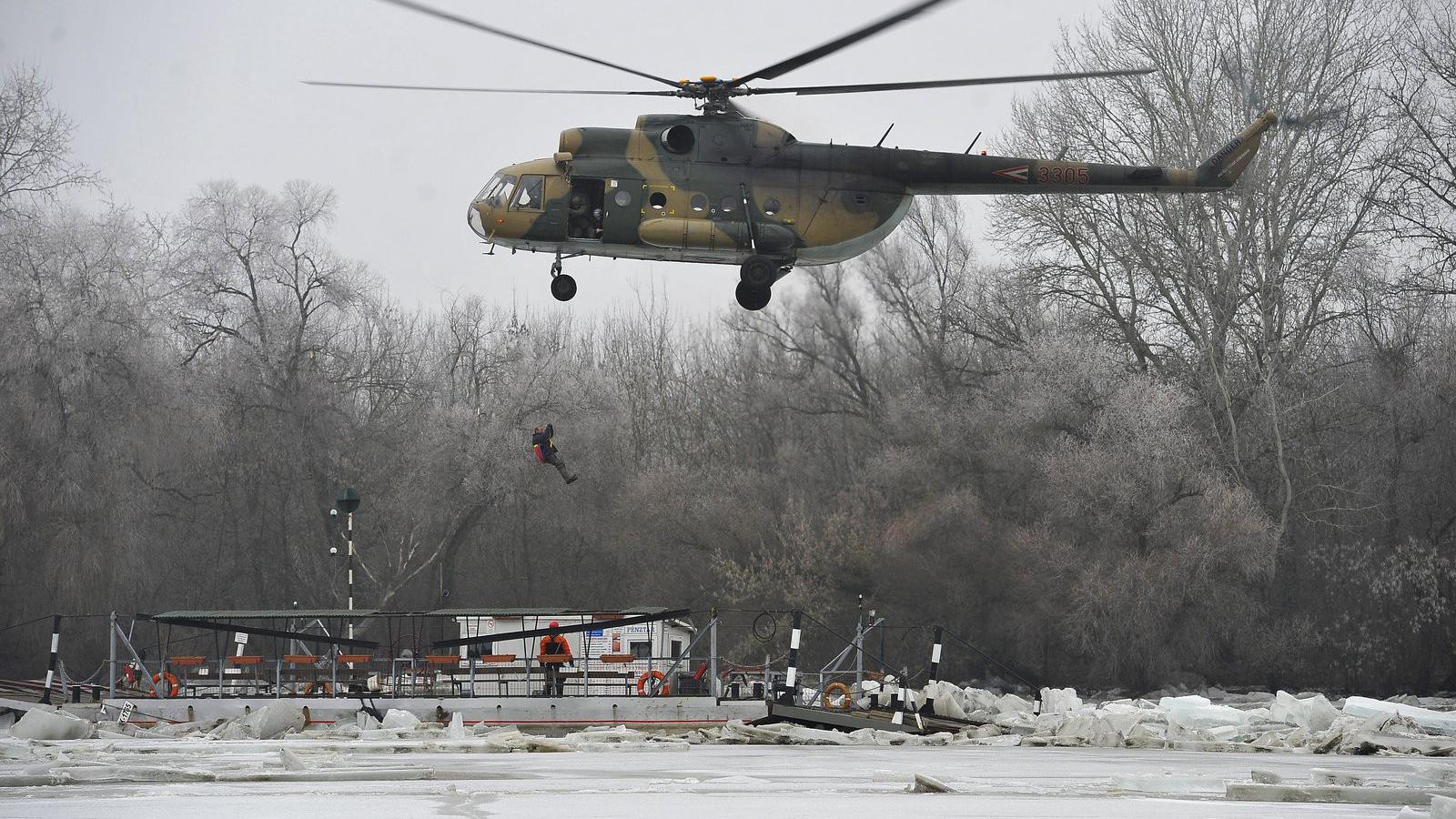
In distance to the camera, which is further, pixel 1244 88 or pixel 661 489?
pixel 661 489

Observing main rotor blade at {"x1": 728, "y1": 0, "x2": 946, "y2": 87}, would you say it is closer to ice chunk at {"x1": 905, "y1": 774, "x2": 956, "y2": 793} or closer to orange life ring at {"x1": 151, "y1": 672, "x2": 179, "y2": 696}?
ice chunk at {"x1": 905, "y1": 774, "x2": 956, "y2": 793}

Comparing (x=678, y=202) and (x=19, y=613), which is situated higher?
(x=678, y=202)

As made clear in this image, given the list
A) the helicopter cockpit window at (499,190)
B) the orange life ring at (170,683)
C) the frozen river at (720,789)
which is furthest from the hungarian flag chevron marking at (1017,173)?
the orange life ring at (170,683)

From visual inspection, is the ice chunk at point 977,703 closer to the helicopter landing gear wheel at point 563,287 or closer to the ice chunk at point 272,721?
the helicopter landing gear wheel at point 563,287

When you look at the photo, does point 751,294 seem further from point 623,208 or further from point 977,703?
point 977,703

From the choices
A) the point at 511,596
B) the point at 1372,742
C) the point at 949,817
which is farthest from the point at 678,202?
the point at 511,596

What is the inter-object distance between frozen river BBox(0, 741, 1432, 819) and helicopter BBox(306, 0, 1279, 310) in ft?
29.8

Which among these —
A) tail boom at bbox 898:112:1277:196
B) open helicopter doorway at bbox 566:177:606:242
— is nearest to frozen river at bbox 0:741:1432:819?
open helicopter doorway at bbox 566:177:606:242

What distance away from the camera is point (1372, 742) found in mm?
16766

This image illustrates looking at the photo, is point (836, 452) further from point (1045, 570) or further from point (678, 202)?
point (678, 202)

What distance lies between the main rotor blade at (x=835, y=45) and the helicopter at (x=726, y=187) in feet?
3.49

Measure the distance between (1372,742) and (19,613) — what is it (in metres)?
34.6

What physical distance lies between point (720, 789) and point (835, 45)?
35.0ft

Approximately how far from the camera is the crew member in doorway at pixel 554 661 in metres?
23.8
